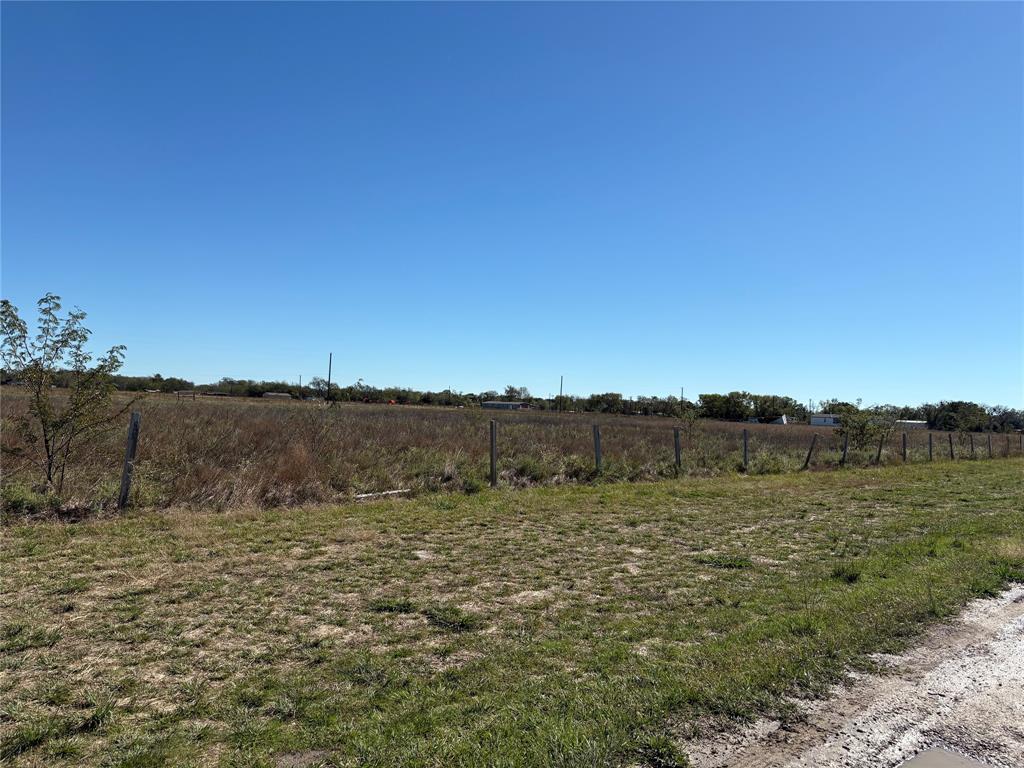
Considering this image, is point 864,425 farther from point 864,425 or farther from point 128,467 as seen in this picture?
point 128,467

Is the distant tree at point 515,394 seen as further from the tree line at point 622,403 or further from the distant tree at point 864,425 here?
the distant tree at point 864,425

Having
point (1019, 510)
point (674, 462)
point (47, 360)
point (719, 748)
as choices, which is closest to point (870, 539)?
point (1019, 510)

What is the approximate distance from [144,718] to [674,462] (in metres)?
16.2

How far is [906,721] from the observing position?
127 inches

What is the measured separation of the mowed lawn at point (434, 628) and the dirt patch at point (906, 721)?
0.17 metres

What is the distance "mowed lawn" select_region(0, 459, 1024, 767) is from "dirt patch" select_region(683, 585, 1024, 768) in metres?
0.17

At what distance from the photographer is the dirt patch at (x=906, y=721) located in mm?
2887

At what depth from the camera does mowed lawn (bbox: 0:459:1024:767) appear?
3.01m

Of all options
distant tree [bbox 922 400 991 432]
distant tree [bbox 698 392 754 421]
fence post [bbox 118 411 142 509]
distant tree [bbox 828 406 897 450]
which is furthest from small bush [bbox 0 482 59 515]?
distant tree [bbox 698 392 754 421]

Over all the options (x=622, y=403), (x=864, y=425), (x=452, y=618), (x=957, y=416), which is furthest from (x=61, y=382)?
(x=622, y=403)

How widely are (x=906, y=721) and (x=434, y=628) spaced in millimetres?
3105

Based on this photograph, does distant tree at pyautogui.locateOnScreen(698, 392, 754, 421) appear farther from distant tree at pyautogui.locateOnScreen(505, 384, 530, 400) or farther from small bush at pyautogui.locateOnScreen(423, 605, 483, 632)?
small bush at pyautogui.locateOnScreen(423, 605, 483, 632)

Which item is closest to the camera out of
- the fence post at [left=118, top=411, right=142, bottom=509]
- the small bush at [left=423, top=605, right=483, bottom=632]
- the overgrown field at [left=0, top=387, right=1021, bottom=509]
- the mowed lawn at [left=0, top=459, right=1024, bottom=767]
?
the mowed lawn at [left=0, top=459, right=1024, bottom=767]

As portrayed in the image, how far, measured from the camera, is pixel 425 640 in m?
4.35
